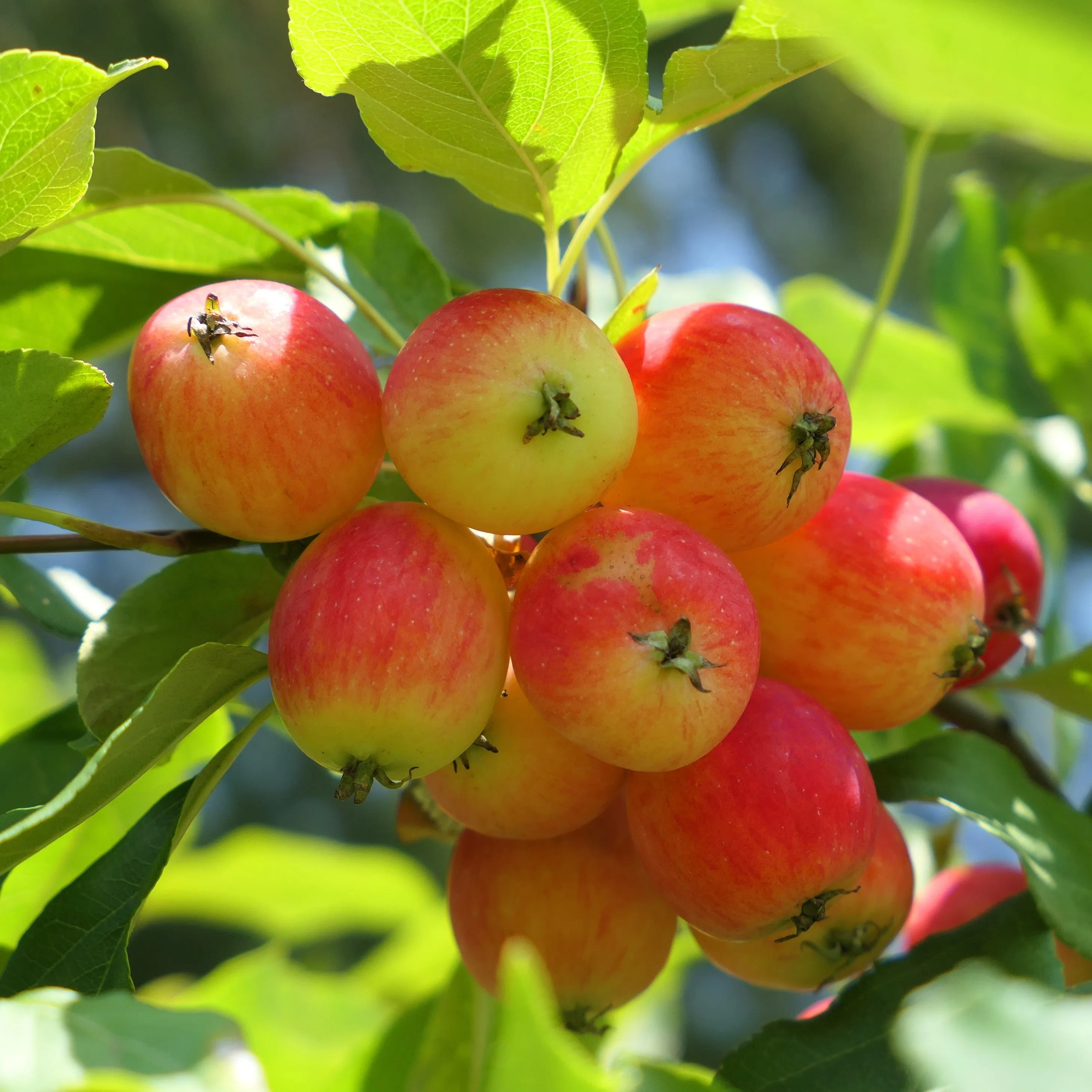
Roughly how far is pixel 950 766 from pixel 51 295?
1046 millimetres

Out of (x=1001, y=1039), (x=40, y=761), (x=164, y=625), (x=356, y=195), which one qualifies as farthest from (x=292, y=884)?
(x=356, y=195)

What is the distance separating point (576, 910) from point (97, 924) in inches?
16.2

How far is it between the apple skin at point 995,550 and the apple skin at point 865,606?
0.26m

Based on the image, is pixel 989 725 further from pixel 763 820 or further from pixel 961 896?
pixel 763 820

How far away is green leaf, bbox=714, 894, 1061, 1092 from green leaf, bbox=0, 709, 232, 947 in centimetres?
67

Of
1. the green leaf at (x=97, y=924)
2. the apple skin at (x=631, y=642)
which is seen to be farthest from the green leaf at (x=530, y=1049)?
the green leaf at (x=97, y=924)

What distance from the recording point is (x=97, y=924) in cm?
92

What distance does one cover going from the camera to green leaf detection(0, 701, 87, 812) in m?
1.14

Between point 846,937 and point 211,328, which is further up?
point 211,328

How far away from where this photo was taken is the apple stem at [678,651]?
30.5 inches

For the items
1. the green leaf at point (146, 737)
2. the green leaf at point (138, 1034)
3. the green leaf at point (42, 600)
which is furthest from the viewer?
the green leaf at point (42, 600)

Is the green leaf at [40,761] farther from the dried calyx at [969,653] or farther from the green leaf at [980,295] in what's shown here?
the green leaf at [980,295]

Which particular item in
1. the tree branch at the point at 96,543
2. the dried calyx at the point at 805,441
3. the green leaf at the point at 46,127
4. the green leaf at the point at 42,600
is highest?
the green leaf at the point at 46,127

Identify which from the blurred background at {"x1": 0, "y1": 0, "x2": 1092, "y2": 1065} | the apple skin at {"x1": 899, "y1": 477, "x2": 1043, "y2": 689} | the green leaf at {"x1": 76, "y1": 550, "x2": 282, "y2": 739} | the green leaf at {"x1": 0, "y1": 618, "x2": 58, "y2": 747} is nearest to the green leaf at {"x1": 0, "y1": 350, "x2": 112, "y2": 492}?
the green leaf at {"x1": 76, "y1": 550, "x2": 282, "y2": 739}
